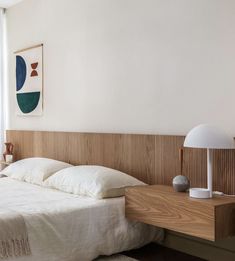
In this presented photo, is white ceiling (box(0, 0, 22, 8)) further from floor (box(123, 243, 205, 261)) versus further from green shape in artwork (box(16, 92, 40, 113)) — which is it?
floor (box(123, 243, 205, 261))

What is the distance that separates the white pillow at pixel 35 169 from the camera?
11.2 feet

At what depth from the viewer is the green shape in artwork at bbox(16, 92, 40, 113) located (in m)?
4.32

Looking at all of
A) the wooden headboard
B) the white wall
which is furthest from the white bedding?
the white wall

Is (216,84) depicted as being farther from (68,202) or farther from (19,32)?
(19,32)

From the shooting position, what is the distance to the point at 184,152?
8.92 ft

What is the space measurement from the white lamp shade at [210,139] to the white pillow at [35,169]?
149cm

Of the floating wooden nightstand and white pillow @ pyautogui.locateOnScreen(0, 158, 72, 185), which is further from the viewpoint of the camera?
white pillow @ pyautogui.locateOnScreen(0, 158, 72, 185)

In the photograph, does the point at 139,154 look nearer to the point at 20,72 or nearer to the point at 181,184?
the point at 181,184

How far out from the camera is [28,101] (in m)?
4.43

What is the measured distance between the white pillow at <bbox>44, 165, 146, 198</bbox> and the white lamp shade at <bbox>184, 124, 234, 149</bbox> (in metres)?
0.71

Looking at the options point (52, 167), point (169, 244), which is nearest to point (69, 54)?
point (52, 167)

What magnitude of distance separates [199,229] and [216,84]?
937 millimetres

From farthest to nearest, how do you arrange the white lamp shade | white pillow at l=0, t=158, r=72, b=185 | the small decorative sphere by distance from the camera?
white pillow at l=0, t=158, r=72, b=185, the small decorative sphere, the white lamp shade

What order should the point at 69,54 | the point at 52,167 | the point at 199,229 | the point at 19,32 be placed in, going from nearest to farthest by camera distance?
the point at 199,229, the point at 52,167, the point at 69,54, the point at 19,32
